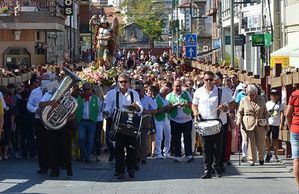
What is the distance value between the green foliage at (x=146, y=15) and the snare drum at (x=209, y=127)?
106733mm

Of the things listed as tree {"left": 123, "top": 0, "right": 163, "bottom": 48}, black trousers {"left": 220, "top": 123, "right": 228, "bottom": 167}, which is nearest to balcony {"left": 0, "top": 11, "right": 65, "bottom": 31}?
black trousers {"left": 220, "top": 123, "right": 228, "bottom": 167}

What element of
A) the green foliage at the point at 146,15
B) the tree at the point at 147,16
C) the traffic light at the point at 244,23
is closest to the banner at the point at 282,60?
the traffic light at the point at 244,23

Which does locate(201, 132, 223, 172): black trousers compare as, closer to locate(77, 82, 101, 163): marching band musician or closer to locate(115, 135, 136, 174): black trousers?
locate(115, 135, 136, 174): black trousers

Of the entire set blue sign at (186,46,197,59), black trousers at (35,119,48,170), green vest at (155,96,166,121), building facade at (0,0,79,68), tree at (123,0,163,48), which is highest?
tree at (123,0,163,48)

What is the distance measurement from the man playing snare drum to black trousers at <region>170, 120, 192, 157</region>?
129 inches

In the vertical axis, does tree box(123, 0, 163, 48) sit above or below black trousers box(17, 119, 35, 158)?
above

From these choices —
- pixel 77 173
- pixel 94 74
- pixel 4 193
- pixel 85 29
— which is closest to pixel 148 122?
pixel 77 173

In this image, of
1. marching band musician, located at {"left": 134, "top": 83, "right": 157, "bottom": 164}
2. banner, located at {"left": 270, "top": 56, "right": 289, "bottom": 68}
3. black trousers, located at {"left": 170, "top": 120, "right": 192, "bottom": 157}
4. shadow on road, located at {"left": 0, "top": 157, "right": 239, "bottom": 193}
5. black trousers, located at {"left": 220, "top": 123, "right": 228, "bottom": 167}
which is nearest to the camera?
shadow on road, located at {"left": 0, "top": 157, "right": 239, "bottom": 193}

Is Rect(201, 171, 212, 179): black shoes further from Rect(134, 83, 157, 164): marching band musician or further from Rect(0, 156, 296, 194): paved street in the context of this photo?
Rect(134, 83, 157, 164): marching band musician

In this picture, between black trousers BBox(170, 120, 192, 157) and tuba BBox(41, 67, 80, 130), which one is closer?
tuba BBox(41, 67, 80, 130)

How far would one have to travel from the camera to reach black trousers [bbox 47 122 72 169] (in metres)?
16.7

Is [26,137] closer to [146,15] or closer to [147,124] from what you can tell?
[147,124]

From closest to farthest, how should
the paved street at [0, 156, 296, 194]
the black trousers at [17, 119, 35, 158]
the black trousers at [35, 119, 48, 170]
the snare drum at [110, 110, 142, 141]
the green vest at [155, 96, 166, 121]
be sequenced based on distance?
1. the paved street at [0, 156, 296, 194]
2. the snare drum at [110, 110, 142, 141]
3. the black trousers at [35, 119, 48, 170]
4. the green vest at [155, 96, 166, 121]
5. the black trousers at [17, 119, 35, 158]

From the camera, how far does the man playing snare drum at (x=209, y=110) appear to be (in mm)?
16031
